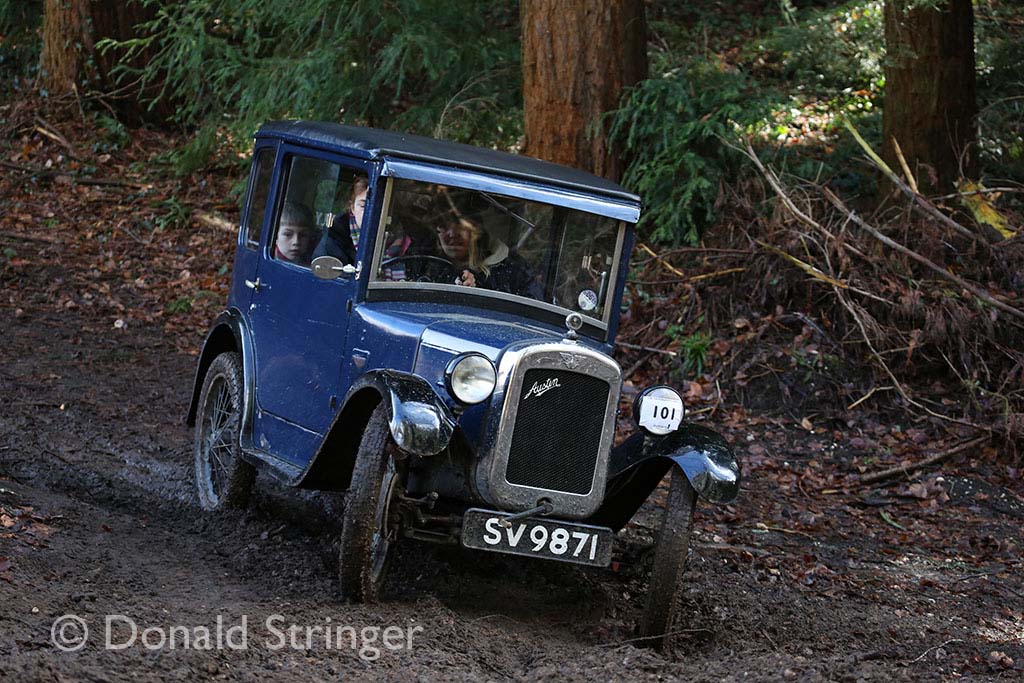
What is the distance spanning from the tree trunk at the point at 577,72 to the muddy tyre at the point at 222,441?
4.29 metres

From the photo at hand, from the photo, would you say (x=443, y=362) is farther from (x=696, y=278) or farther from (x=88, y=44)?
(x=88, y=44)

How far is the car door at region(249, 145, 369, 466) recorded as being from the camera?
564 cm

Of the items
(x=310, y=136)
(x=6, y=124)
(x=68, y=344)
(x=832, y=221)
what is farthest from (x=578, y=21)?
(x=6, y=124)

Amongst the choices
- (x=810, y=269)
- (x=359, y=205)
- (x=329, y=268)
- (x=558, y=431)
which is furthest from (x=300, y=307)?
(x=810, y=269)

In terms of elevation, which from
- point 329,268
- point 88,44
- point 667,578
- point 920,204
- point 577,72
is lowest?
point 667,578

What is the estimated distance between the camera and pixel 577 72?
9.90 metres

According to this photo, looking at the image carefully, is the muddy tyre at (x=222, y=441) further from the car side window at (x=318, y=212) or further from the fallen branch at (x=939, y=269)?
the fallen branch at (x=939, y=269)

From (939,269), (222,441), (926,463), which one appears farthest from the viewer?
(939,269)

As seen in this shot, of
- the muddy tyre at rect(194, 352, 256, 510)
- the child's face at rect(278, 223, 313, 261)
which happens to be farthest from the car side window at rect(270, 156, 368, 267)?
the muddy tyre at rect(194, 352, 256, 510)

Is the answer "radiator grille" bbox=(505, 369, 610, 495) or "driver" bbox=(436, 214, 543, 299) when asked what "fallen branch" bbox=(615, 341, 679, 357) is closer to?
"driver" bbox=(436, 214, 543, 299)

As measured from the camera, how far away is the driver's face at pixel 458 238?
5512mm

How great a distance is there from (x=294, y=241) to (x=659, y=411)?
2.21 metres

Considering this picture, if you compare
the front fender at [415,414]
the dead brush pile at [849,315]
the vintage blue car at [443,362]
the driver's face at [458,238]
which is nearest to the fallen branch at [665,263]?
the dead brush pile at [849,315]

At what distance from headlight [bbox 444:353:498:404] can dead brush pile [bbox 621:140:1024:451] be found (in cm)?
399
